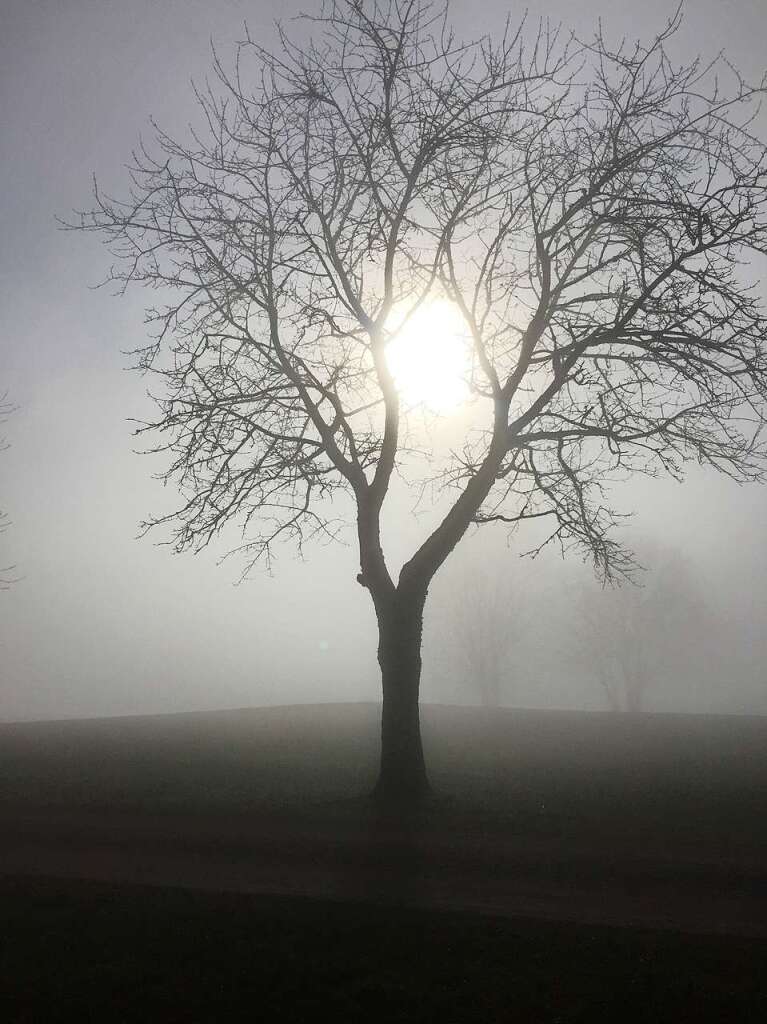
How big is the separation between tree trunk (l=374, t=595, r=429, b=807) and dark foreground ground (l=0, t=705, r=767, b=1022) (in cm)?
61

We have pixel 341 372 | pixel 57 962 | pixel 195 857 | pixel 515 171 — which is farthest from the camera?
pixel 341 372

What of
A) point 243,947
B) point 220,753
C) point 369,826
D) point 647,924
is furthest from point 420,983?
point 220,753

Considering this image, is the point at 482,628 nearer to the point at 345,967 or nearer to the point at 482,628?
the point at 482,628

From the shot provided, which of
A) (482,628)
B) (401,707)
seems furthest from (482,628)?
(401,707)

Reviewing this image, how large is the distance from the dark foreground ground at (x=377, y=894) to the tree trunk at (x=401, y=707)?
2.00 feet

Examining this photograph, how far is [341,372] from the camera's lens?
1485cm

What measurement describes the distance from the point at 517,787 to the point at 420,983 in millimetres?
9130

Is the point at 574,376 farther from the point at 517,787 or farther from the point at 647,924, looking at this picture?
the point at 647,924

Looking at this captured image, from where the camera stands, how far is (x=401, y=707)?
41.8 ft

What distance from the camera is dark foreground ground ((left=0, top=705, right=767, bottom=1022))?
17.2ft

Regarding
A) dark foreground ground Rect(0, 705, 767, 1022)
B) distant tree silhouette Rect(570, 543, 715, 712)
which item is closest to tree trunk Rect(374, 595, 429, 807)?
dark foreground ground Rect(0, 705, 767, 1022)

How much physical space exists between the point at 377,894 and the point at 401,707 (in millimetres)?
5128

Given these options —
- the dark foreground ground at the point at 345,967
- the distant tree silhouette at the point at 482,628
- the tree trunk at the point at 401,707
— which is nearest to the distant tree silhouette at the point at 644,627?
the distant tree silhouette at the point at 482,628

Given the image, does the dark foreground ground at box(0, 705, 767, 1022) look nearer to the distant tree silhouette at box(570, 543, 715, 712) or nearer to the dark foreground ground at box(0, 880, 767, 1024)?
the dark foreground ground at box(0, 880, 767, 1024)
